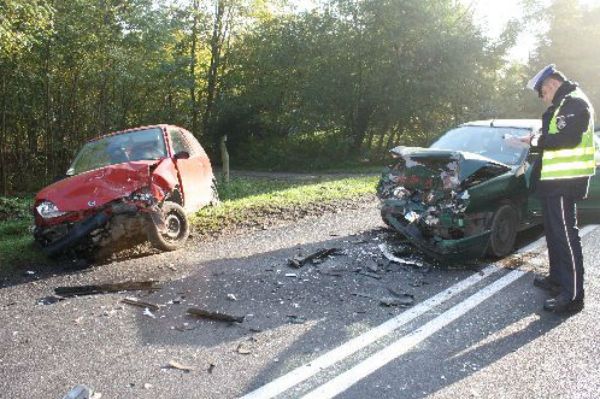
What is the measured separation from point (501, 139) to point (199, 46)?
22.0 metres

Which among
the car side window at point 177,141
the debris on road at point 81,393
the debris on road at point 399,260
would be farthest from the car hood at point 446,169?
the debris on road at point 81,393

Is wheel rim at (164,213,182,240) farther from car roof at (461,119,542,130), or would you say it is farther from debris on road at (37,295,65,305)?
car roof at (461,119,542,130)

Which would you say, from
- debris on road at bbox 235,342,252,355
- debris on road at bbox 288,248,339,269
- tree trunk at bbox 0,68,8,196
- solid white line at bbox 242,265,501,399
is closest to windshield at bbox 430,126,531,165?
solid white line at bbox 242,265,501,399

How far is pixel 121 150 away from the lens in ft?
24.8

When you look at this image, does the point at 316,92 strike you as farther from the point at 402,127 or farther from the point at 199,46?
the point at 199,46

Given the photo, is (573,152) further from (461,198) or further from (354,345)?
(354,345)

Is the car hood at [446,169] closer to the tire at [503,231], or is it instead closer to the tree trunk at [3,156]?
the tire at [503,231]

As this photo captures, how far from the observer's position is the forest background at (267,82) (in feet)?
50.2

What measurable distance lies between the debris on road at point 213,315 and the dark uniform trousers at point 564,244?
2.89 metres

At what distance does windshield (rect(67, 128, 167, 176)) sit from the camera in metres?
7.36

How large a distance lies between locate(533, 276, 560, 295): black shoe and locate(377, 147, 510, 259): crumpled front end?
82cm

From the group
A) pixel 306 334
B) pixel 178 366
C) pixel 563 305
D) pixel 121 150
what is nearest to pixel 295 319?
pixel 306 334

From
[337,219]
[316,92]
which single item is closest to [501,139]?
[337,219]

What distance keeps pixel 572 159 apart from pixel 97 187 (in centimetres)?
514
